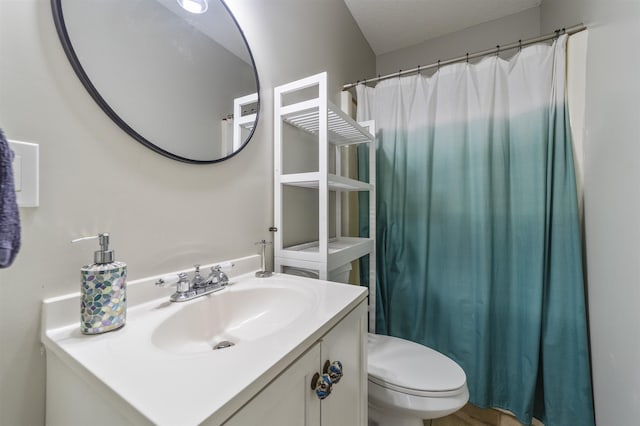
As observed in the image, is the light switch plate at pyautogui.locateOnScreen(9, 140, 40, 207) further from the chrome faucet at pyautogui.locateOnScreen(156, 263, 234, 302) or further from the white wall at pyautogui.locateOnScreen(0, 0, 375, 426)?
the chrome faucet at pyautogui.locateOnScreen(156, 263, 234, 302)

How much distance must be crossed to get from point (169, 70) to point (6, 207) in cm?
60

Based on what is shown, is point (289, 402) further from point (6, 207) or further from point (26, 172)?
point (26, 172)

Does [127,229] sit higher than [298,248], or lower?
higher

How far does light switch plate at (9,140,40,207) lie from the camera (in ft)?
1.54

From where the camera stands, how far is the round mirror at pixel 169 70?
0.59 m

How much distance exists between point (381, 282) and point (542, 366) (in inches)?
33.2

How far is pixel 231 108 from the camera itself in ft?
3.02

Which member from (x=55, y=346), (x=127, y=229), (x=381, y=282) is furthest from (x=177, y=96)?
(x=381, y=282)

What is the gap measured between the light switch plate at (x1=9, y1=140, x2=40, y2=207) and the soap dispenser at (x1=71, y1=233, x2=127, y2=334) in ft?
0.44

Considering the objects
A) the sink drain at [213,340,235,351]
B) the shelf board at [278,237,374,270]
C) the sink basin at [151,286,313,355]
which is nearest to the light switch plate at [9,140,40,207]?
the sink basin at [151,286,313,355]

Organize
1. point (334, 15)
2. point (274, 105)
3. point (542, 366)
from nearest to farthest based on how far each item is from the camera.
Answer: point (274, 105)
point (542, 366)
point (334, 15)

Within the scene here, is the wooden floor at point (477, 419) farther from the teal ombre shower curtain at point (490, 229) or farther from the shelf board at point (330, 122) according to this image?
the shelf board at point (330, 122)

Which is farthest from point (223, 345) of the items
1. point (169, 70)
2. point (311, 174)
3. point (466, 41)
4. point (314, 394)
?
point (466, 41)

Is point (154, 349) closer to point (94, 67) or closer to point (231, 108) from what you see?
point (94, 67)
